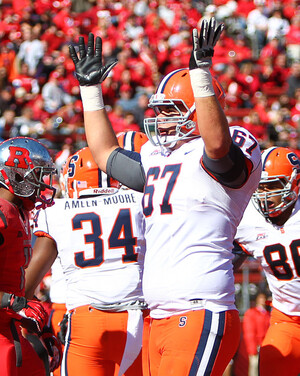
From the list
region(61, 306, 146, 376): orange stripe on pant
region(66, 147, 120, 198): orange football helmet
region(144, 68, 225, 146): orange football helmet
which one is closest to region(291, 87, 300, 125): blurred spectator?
region(66, 147, 120, 198): orange football helmet

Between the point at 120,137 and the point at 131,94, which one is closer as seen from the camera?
the point at 120,137

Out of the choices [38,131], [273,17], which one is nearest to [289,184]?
[38,131]

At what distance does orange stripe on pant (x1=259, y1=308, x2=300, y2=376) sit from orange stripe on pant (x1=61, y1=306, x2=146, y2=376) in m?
0.85

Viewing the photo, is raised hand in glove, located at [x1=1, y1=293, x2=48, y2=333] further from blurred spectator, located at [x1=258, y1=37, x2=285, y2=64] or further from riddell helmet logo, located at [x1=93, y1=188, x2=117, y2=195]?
blurred spectator, located at [x1=258, y1=37, x2=285, y2=64]

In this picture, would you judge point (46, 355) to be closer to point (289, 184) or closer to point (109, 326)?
point (109, 326)

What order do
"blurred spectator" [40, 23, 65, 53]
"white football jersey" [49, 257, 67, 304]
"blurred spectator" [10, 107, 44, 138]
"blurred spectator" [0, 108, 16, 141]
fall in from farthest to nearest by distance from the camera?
1. "blurred spectator" [40, 23, 65, 53]
2. "blurred spectator" [0, 108, 16, 141]
3. "blurred spectator" [10, 107, 44, 138]
4. "white football jersey" [49, 257, 67, 304]

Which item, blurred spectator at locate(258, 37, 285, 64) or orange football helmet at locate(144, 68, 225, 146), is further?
blurred spectator at locate(258, 37, 285, 64)

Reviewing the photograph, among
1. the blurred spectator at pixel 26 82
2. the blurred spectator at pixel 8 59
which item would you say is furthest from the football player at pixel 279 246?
the blurred spectator at pixel 8 59

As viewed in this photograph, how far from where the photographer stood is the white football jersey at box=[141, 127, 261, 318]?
10.3 ft

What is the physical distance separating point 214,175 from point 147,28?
475 inches

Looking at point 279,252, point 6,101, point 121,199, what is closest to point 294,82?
point 6,101

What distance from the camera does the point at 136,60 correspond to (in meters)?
13.6

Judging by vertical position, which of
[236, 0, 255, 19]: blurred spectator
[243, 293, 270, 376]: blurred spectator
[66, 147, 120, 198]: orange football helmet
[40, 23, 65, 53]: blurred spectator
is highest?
[236, 0, 255, 19]: blurred spectator

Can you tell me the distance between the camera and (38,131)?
10.7 meters
